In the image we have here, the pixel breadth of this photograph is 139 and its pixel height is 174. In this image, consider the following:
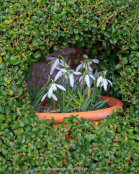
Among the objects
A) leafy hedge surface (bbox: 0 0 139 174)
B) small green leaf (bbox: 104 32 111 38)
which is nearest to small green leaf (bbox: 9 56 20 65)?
leafy hedge surface (bbox: 0 0 139 174)

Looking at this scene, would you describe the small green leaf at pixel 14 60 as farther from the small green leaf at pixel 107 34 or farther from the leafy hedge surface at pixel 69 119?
the small green leaf at pixel 107 34

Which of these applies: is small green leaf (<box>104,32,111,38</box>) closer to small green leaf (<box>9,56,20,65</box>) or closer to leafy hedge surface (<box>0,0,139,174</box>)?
leafy hedge surface (<box>0,0,139,174</box>)

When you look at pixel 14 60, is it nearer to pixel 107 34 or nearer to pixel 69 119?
pixel 69 119

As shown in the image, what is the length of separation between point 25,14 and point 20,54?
0.23 m

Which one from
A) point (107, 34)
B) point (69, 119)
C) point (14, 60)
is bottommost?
point (69, 119)

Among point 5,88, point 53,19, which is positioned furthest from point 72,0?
point 5,88

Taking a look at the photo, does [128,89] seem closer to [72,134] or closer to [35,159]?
[72,134]

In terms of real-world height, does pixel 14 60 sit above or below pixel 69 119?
above

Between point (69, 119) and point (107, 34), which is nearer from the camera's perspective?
point (69, 119)

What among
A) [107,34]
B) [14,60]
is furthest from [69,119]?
[107,34]

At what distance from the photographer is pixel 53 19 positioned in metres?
1.08

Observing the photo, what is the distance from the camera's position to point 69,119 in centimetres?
104

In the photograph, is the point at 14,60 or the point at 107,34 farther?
the point at 107,34

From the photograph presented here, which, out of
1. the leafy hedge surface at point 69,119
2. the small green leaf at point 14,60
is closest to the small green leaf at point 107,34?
the leafy hedge surface at point 69,119
